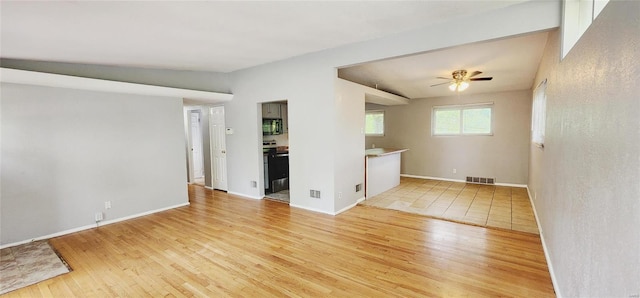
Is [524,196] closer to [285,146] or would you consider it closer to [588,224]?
[588,224]

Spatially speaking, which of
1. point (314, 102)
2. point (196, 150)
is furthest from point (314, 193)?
point (196, 150)

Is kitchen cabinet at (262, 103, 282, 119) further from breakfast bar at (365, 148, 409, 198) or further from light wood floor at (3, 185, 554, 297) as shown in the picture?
light wood floor at (3, 185, 554, 297)

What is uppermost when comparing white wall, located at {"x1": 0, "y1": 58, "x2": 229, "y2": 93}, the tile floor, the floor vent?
white wall, located at {"x1": 0, "y1": 58, "x2": 229, "y2": 93}

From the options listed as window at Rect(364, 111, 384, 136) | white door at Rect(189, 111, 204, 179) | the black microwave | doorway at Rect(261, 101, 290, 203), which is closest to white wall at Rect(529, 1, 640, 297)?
doorway at Rect(261, 101, 290, 203)

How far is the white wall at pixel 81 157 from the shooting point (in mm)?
3338

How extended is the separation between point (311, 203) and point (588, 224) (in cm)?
357

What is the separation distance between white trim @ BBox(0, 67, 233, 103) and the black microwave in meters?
1.55

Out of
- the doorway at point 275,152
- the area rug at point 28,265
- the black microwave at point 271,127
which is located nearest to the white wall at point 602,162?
the doorway at point 275,152

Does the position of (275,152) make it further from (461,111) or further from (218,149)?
(461,111)

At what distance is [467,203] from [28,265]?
20.5 feet

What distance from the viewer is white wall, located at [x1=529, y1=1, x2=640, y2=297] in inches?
40.3

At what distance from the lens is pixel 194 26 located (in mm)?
2891

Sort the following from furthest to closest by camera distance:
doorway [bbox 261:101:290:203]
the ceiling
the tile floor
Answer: doorway [bbox 261:101:290:203] → the tile floor → the ceiling

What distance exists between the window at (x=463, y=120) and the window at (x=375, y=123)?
1.58m
